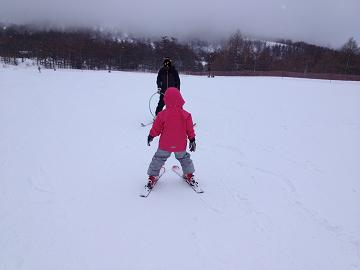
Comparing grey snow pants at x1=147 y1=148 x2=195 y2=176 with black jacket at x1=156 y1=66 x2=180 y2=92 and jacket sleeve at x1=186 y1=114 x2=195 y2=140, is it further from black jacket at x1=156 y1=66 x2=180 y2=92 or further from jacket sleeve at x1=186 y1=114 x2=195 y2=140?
black jacket at x1=156 y1=66 x2=180 y2=92

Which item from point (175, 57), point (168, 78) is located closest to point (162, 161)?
point (168, 78)

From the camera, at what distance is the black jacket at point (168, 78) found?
870 cm

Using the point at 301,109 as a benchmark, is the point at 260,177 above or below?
below

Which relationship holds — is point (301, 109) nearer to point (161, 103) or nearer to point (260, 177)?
point (161, 103)

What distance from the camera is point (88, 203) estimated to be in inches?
176

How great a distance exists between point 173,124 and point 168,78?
4490 millimetres

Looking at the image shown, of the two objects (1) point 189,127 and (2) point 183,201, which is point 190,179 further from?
(1) point 189,127

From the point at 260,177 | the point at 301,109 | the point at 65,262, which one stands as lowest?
the point at 65,262

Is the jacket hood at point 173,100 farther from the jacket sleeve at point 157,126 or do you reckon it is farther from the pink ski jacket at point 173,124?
the jacket sleeve at point 157,126

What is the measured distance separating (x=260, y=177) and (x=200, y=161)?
1.39m

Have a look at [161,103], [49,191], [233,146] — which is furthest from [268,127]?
[49,191]

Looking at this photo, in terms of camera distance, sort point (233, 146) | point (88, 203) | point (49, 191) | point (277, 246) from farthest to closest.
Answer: point (233, 146) < point (49, 191) < point (88, 203) < point (277, 246)

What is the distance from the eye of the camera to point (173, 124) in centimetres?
456

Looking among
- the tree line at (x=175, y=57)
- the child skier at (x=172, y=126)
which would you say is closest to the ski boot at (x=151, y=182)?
the child skier at (x=172, y=126)
